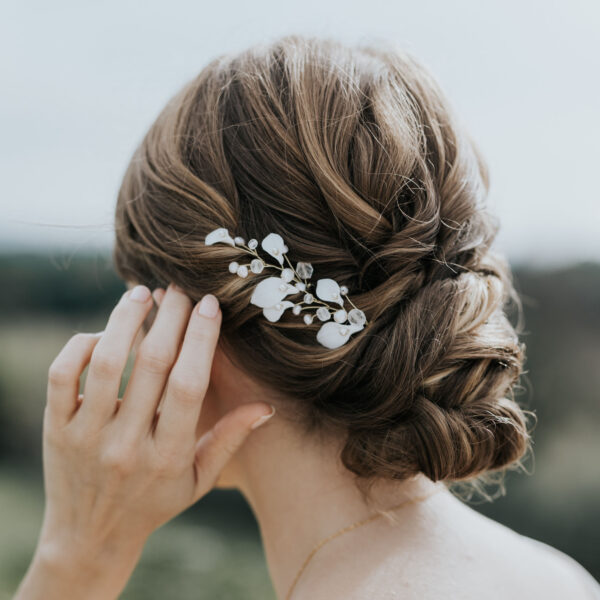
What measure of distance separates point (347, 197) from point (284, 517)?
2.79 ft

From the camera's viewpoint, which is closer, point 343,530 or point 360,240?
point 360,240

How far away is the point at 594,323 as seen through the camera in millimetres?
3699

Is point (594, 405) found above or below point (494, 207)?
below

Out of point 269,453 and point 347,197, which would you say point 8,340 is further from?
point 347,197

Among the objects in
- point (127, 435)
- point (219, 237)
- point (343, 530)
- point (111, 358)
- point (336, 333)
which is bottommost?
point (343, 530)

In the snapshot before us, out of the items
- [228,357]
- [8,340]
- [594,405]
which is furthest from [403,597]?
[8,340]

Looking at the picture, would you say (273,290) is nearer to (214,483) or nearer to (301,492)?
(301,492)

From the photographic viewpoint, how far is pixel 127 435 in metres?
1.45

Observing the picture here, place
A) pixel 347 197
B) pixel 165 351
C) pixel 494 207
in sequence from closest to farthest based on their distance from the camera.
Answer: pixel 347 197 < pixel 165 351 < pixel 494 207

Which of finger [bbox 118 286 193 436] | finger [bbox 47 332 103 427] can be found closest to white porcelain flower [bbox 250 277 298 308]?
finger [bbox 118 286 193 436]

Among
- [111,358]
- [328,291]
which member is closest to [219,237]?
[328,291]

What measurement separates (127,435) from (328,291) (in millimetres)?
593

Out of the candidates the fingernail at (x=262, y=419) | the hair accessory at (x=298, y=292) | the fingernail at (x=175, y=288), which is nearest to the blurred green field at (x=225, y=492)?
the fingernail at (x=175, y=288)

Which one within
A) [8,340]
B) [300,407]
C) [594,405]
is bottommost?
[8,340]
